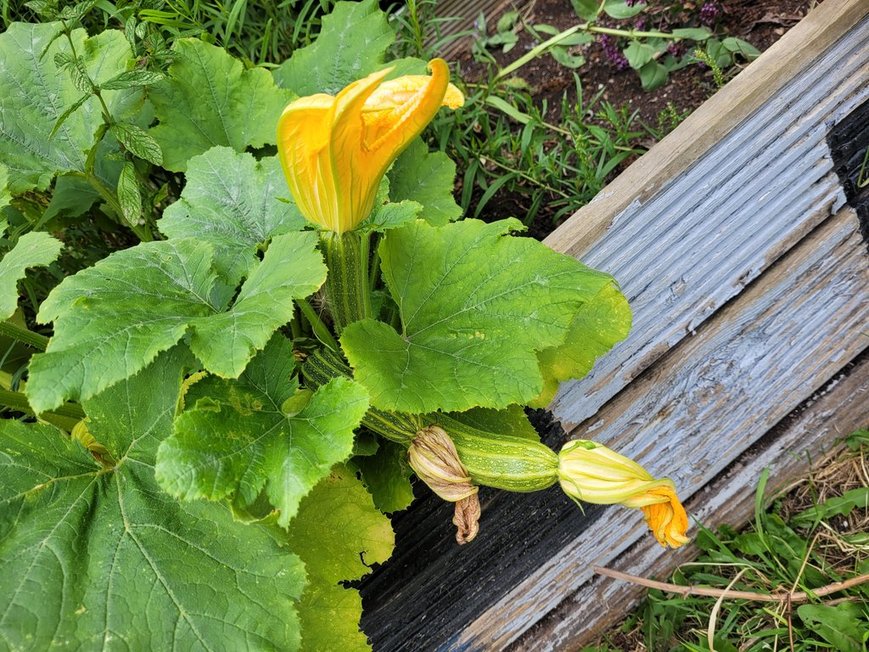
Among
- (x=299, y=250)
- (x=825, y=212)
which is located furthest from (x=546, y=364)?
(x=825, y=212)

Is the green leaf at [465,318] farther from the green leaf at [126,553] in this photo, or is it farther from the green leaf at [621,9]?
the green leaf at [621,9]

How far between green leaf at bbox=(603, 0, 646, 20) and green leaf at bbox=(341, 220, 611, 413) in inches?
39.0

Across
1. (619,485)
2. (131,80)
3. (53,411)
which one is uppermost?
(131,80)

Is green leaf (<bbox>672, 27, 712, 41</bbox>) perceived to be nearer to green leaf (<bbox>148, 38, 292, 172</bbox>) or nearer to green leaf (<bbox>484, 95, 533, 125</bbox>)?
green leaf (<bbox>484, 95, 533, 125</bbox>)

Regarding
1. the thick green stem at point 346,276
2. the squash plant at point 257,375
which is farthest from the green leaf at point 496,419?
the thick green stem at point 346,276

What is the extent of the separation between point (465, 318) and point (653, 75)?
3.45 feet

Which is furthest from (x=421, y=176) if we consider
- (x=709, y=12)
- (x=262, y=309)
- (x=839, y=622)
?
(x=839, y=622)

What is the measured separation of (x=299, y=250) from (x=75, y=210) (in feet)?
2.71

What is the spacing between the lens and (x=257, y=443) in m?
1.08

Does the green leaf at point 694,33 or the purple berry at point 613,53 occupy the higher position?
the green leaf at point 694,33

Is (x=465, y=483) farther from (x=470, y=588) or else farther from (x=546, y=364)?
(x=470, y=588)

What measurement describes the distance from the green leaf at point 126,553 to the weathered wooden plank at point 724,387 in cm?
73

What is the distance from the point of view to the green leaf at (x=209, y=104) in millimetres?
1502

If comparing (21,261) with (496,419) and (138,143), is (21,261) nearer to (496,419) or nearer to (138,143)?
(138,143)
